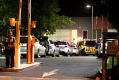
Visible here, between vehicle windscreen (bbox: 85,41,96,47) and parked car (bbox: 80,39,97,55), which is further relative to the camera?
vehicle windscreen (bbox: 85,41,96,47)

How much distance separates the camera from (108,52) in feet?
50.0

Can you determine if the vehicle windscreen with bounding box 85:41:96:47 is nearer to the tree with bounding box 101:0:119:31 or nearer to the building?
the building

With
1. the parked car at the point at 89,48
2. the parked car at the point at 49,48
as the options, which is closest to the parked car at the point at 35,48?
the parked car at the point at 49,48

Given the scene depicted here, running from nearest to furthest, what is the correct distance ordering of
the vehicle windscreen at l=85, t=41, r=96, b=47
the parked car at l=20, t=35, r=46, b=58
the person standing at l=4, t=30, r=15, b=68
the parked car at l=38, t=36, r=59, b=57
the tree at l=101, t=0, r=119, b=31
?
1. the tree at l=101, t=0, r=119, b=31
2. the person standing at l=4, t=30, r=15, b=68
3. the parked car at l=20, t=35, r=46, b=58
4. the parked car at l=38, t=36, r=59, b=57
5. the vehicle windscreen at l=85, t=41, r=96, b=47

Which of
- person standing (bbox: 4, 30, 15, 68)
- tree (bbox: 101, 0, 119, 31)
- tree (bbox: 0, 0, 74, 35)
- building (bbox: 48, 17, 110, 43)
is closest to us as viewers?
tree (bbox: 101, 0, 119, 31)

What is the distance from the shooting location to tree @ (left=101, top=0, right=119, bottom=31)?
48.7 feet

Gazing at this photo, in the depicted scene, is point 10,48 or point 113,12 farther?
point 10,48

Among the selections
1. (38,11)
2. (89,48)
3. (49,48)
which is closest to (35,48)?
(49,48)

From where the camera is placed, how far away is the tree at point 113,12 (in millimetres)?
14836

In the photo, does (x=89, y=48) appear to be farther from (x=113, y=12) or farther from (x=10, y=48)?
(x=113, y=12)

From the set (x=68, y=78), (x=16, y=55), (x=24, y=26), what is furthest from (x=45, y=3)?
(x=68, y=78)

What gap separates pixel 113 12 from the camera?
14961mm

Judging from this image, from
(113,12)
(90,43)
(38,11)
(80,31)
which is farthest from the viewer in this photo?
(80,31)

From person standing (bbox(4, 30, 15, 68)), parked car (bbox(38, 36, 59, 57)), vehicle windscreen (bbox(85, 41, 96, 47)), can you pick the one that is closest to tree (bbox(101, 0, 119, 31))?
person standing (bbox(4, 30, 15, 68))
